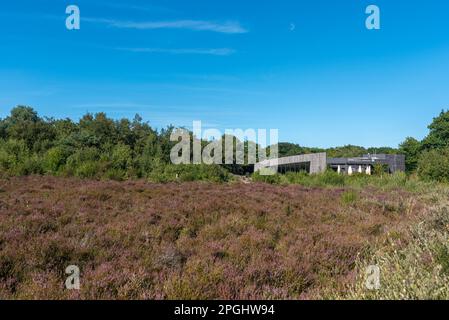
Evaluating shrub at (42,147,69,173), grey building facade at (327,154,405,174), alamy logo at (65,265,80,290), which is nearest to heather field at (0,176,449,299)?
alamy logo at (65,265,80,290)

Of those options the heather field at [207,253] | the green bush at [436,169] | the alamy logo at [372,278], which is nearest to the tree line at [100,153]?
the green bush at [436,169]

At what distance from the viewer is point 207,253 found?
4.66 meters

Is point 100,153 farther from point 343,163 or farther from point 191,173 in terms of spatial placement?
point 343,163

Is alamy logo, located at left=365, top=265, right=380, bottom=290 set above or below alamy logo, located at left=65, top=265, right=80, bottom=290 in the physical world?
above

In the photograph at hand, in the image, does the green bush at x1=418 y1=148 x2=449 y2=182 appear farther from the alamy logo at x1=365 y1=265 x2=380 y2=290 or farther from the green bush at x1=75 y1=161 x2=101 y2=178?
the alamy logo at x1=365 y1=265 x2=380 y2=290

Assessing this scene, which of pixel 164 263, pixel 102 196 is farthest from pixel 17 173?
pixel 164 263

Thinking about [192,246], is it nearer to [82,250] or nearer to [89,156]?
[82,250]

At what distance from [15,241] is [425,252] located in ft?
17.8

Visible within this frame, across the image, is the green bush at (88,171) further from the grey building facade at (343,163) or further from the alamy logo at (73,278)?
the grey building facade at (343,163)

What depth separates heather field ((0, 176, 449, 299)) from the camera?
11.2 feet

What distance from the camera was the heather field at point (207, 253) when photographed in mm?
3422
